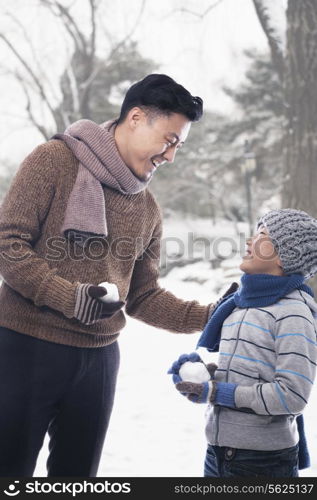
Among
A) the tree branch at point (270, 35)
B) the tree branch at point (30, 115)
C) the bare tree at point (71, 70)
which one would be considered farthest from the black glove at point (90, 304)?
the tree branch at point (30, 115)

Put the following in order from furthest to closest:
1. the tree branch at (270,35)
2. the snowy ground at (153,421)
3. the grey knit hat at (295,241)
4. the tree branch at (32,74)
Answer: the tree branch at (32,74)
the tree branch at (270,35)
the snowy ground at (153,421)
the grey knit hat at (295,241)

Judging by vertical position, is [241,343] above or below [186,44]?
below

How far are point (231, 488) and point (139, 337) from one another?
316 cm

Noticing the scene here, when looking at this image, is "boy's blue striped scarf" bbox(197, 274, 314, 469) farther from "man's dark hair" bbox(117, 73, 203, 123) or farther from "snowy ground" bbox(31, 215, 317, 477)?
"snowy ground" bbox(31, 215, 317, 477)

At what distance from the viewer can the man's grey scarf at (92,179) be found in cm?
113

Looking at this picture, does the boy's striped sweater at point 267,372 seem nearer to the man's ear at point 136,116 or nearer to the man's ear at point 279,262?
the man's ear at point 279,262

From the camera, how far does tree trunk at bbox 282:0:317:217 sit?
10.2 feet

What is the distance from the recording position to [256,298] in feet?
3.90

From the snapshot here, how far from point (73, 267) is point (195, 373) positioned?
0.33 m

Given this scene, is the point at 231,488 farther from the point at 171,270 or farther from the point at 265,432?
the point at 171,270

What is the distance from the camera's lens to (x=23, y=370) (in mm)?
1151

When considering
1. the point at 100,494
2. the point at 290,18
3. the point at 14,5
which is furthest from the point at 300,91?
the point at 14,5

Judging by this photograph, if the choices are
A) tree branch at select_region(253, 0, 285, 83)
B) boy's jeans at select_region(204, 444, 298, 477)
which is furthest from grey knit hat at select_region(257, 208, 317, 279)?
tree branch at select_region(253, 0, 285, 83)

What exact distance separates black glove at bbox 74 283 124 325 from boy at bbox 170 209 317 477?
221 mm
